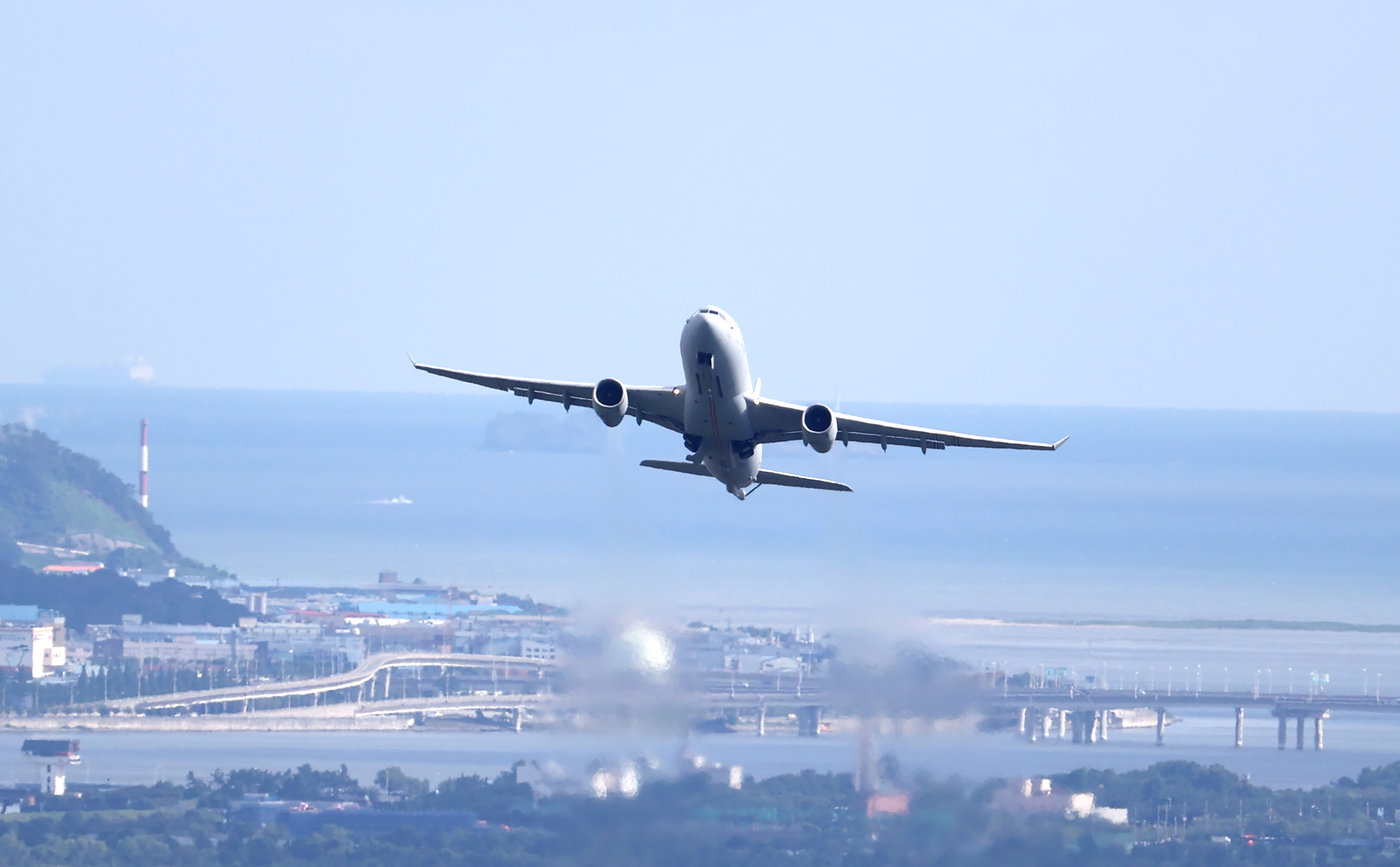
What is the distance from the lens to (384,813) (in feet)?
406

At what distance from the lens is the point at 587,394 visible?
5181 cm

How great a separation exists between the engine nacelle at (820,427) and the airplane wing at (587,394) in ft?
13.6

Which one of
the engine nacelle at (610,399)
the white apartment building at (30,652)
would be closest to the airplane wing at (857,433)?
the engine nacelle at (610,399)

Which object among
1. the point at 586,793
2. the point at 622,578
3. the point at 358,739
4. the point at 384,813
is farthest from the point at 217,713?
the point at 586,793

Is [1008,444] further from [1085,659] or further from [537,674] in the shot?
[1085,659]

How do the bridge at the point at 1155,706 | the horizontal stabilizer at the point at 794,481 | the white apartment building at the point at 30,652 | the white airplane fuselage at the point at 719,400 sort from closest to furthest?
the white airplane fuselage at the point at 719,400
the horizontal stabilizer at the point at 794,481
the bridge at the point at 1155,706
the white apartment building at the point at 30,652

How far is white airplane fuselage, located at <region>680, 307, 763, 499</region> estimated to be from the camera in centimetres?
4734

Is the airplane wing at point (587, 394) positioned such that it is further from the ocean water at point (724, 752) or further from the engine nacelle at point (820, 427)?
the ocean water at point (724, 752)

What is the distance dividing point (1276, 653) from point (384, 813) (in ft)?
346

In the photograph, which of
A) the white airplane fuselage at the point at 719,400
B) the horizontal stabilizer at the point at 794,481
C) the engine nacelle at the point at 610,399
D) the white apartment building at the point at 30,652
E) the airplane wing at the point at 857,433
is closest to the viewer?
the white airplane fuselage at the point at 719,400

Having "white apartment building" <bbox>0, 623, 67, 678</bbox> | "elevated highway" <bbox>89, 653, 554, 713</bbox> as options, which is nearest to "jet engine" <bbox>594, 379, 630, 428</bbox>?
"elevated highway" <bbox>89, 653, 554, 713</bbox>

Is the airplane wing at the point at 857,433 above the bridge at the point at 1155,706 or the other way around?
above

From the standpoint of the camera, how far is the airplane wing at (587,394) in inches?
2026

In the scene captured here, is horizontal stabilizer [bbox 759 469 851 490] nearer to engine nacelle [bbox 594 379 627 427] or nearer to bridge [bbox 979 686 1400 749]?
engine nacelle [bbox 594 379 627 427]
